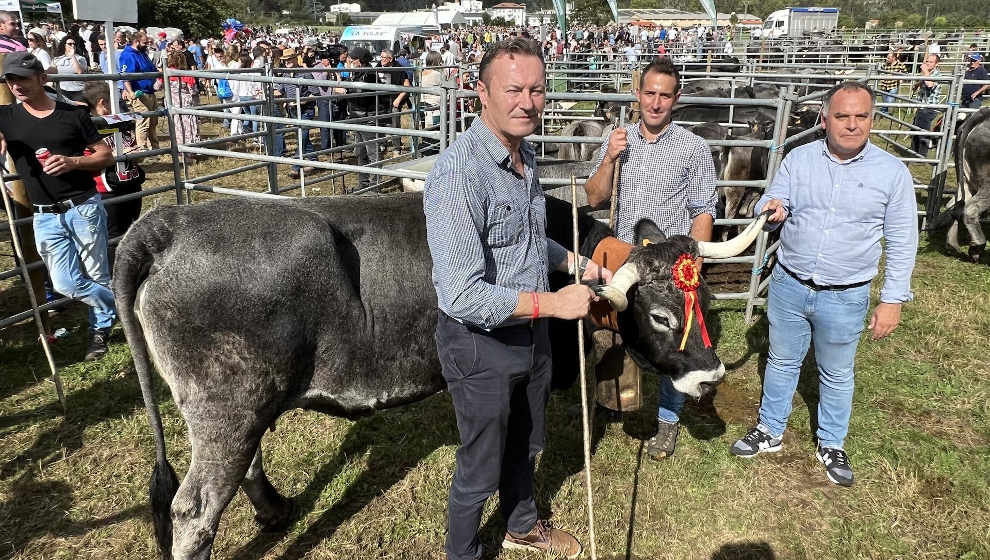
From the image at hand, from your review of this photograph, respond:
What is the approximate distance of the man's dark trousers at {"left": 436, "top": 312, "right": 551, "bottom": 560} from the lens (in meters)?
2.49

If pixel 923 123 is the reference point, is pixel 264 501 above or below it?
below

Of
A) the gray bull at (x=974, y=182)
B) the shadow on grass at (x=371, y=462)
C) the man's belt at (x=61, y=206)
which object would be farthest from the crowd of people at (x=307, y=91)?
the shadow on grass at (x=371, y=462)

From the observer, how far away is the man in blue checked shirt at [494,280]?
7.25ft

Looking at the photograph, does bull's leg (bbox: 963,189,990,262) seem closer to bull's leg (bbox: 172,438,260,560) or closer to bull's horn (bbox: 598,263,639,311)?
bull's horn (bbox: 598,263,639,311)

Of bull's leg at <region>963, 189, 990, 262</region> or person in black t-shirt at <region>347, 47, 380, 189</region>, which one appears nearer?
bull's leg at <region>963, 189, 990, 262</region>

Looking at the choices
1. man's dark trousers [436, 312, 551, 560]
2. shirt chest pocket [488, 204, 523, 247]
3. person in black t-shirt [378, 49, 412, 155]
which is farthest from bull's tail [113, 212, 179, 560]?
person in black t-shirt [378, 49, 412, 155]

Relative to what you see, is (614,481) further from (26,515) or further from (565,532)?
(26,515)

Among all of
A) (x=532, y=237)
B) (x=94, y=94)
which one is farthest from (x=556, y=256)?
(x=94, y=94)

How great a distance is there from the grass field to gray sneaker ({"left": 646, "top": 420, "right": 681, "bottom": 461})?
0.21ft

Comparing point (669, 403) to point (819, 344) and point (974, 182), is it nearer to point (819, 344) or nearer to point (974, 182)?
point (819, 344)

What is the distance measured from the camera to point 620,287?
2846 millimetres

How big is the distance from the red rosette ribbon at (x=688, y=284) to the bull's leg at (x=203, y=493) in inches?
81.7

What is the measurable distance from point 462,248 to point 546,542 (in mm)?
1860

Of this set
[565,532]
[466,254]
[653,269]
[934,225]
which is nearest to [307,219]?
[466,254]
